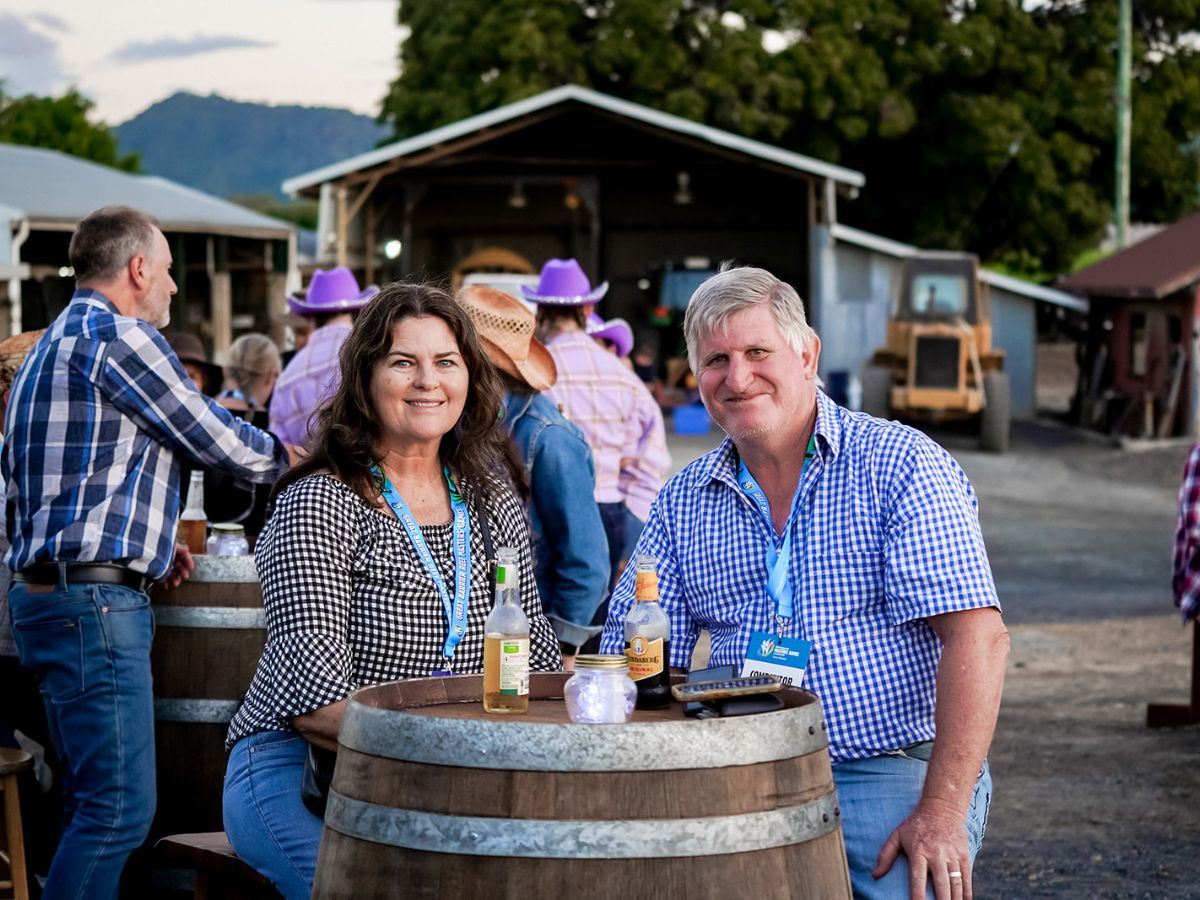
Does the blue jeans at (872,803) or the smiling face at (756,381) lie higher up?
the smiling face at (756,381)

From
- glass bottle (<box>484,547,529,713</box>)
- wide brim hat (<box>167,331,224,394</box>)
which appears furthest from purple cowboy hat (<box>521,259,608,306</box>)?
glass bottle (<box>484,547,529,713</box>)

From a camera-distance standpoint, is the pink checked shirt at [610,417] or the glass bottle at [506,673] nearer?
the glass bottle at [506,673]

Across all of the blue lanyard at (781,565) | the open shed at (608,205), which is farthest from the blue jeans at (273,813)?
the open shed at (608,205)

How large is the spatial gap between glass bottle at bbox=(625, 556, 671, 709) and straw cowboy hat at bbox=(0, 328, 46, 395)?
2978 millimetres

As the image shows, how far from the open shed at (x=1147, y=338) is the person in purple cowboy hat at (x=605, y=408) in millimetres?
19085

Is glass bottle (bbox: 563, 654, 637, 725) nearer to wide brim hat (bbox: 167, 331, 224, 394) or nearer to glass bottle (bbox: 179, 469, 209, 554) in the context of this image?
glass bottle (bbox: 179, 469, 209, 554)

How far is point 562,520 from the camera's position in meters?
5.57

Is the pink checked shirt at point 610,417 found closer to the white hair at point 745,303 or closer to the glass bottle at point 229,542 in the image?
the glass bottle at point 229,542

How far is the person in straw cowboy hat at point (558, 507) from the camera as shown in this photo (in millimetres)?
5562

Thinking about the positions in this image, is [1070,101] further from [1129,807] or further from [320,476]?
[320,476]

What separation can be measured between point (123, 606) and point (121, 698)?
0.23m

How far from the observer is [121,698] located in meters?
4.70

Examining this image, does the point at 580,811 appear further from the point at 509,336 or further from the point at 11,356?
the point at 11,356

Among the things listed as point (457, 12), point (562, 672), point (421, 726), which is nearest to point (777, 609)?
point (562, 672)
